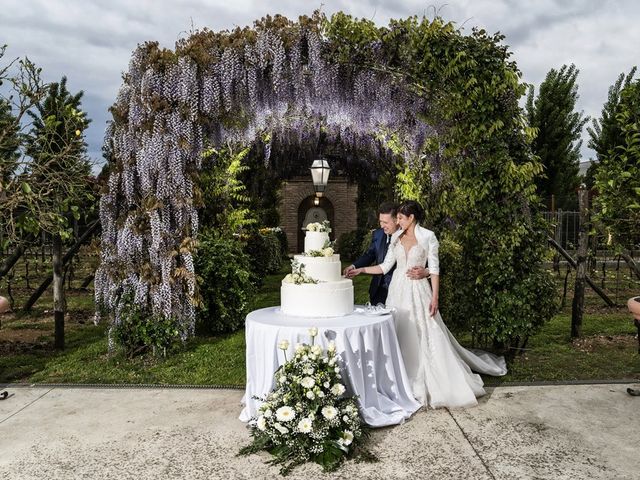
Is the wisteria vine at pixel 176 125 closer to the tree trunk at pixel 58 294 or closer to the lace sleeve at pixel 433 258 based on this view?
the tree trunk at pixel 58 294

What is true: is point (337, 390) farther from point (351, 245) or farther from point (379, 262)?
point (351, 245)

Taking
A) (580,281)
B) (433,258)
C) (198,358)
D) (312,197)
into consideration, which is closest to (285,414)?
(433,258)

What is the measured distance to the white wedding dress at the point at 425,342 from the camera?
4.33 metres

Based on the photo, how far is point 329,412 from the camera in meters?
3.41

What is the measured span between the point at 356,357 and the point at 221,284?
3516 millimetres

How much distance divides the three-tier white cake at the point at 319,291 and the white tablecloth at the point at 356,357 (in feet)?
0.22

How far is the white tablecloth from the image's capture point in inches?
152

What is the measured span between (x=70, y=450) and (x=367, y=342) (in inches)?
79.2

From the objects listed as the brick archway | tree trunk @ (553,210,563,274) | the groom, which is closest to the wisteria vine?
the groom

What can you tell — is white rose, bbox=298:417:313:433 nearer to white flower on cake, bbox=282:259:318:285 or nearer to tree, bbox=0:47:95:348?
white flower on cake, bbox=282:259:318:285

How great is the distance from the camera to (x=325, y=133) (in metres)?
12.3

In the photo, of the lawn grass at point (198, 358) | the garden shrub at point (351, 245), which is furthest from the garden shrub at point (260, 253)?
the garden shrub at point (351, 245)

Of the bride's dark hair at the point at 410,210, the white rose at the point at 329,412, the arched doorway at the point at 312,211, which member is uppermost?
the arched doorway at the point at 312,211

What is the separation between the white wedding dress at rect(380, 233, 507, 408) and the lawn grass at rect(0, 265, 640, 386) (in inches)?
35.6
